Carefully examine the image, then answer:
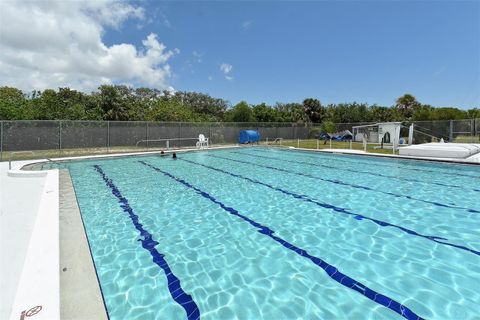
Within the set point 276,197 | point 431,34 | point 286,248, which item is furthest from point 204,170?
point 431,34

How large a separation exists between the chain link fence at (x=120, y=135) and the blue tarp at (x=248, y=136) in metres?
0.47

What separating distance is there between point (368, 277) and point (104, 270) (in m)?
2.86

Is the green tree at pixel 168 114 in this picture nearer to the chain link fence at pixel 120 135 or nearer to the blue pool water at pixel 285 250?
the chain link fence at pixel 120 135

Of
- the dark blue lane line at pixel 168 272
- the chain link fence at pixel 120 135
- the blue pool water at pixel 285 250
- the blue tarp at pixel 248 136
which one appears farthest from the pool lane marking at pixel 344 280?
the blue tarp at pixel 248 136

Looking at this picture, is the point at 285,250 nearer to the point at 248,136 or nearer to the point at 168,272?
the point at 168,272

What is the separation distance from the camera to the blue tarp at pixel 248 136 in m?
22.9

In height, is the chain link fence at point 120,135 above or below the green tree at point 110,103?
below

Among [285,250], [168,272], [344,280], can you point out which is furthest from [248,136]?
[344,280]

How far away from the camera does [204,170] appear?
33.4 feet

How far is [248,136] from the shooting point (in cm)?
2289

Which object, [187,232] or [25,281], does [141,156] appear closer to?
[187,232]

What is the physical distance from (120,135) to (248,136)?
32.2ft

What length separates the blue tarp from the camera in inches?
901

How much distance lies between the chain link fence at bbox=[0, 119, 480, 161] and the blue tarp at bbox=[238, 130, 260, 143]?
0.47 metres
